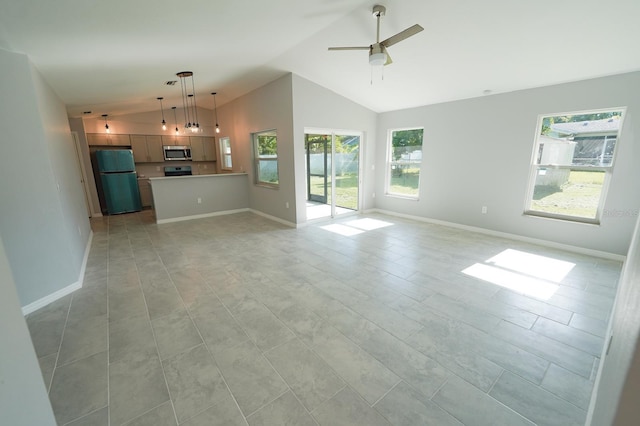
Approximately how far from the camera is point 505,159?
4.37m

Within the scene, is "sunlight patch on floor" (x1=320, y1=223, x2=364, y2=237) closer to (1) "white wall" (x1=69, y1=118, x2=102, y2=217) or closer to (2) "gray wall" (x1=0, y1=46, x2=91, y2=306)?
(2) "gray wall" (x1=0, y1=46, x2=91, y2=306)

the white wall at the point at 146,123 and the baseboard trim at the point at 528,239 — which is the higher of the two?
the white wall at the point at 146,123

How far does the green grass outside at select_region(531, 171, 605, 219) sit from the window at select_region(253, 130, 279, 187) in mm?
→ 4864

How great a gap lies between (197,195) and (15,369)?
5.71 m

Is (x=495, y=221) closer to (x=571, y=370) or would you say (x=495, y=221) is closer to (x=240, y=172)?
(x=571, y=370)

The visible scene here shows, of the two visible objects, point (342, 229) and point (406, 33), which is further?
point (342, 229)

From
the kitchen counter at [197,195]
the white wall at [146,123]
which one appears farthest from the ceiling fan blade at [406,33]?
the white wall at [146,123]

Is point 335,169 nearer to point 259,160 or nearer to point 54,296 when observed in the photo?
point 259,160

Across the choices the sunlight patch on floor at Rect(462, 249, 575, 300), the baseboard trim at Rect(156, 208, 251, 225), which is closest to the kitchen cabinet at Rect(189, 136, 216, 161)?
the baseboard trim at Rect(156, 208, 251, 225)

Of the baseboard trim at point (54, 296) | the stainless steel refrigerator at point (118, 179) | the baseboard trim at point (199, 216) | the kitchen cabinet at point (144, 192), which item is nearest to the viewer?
the baseboard trim at point (54, 296)

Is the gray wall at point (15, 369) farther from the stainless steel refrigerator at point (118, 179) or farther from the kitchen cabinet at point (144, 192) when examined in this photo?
the kitchen cabinet at point (144, 192)

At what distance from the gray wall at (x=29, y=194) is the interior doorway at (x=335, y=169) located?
12.2 ft

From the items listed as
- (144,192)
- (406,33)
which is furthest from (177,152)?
(406,33)

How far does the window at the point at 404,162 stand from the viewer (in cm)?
567
